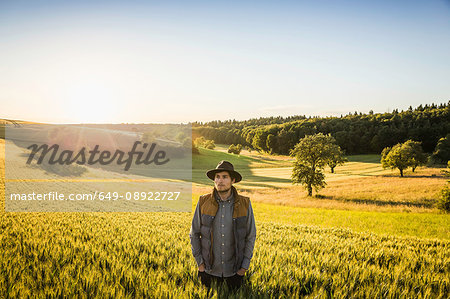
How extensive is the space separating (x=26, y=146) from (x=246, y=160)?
212 ft

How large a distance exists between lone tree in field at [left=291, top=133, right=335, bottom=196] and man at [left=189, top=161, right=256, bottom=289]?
37.1 metres

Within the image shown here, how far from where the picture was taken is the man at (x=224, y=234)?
157 inches

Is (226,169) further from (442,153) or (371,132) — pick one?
(371,132)

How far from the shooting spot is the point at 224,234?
13.2 ft

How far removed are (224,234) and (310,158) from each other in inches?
1553

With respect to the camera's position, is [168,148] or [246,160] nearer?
[168,148]

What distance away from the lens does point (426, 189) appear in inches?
1449

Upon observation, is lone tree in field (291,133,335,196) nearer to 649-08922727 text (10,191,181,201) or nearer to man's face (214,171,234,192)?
649-08922727 text (10,191,181,201)

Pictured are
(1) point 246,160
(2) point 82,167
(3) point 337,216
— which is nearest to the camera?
(3) point 337,216

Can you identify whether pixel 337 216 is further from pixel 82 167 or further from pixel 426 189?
pixel 82 167

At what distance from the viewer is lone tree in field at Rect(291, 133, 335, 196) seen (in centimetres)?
3916

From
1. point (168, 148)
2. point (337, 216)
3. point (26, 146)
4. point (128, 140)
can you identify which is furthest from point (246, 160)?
point (337, 216)

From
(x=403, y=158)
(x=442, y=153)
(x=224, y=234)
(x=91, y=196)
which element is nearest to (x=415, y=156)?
(x=403, y=158)

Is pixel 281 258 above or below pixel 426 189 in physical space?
above
